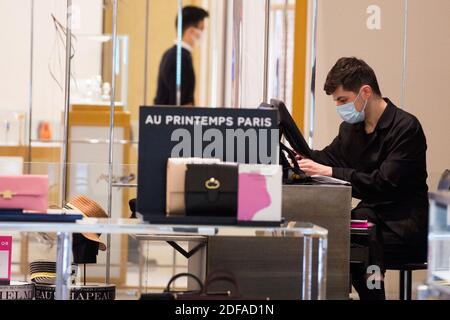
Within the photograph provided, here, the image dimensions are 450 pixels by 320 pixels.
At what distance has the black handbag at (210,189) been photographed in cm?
312

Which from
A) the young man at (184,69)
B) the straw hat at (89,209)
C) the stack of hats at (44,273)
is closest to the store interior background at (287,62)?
the young man at (184,69)

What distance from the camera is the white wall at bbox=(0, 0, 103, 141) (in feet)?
21.9

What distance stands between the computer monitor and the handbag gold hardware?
94 cm

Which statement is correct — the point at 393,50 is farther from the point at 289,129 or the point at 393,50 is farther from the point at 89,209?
the point at 89,209

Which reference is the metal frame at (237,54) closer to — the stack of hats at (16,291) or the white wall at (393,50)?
the white wall at (393,50)

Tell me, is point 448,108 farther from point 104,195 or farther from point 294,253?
point 294,253

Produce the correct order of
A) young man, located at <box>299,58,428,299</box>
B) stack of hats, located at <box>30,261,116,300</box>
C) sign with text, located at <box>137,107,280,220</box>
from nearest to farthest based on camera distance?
sign with text, located at <box>137,107,280,220</box> → stack of hats, located at <box>30,261,116,300</box> → young man, located at <box>299,58,428,299</box>

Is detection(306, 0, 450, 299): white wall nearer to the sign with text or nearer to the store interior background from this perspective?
the store interior background

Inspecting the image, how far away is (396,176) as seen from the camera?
14.4ft

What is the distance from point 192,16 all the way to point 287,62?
4.64ft

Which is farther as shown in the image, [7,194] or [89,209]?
[89,209]

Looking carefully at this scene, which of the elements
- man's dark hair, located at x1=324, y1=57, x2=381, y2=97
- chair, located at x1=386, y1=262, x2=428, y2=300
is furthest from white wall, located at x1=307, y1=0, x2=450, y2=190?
man's dark hair, located at x1=324, y1=57, x2=381, y2=97

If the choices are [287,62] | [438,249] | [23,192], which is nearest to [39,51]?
[287,62]
